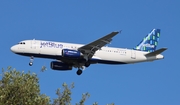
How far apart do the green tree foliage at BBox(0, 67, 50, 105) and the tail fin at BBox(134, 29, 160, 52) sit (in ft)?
117

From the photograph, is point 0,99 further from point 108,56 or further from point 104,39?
point 108,56

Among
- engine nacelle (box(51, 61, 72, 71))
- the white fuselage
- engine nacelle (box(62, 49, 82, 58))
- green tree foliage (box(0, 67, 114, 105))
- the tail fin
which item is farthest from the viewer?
the tail fin

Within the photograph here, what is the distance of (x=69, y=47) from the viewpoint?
211ft

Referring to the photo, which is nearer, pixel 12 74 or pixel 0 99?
pixel 0 99

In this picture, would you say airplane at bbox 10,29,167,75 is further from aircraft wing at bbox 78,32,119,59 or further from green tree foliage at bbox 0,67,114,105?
green tree foliage at bbox 0,67,114,105

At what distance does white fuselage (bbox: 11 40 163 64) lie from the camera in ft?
203

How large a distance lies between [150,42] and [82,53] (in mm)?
15332

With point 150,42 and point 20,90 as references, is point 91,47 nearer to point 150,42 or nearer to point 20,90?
point 150,42

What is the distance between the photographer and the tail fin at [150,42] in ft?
240

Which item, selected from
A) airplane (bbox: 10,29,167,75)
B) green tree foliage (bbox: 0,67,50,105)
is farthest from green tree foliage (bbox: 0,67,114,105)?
airplane (bbox: 10,29,167,75)

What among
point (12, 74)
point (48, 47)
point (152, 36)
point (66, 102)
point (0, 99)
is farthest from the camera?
point (152, 36)

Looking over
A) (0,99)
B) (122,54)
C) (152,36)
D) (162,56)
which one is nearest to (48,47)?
(122,54)

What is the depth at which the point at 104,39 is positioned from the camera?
6231 centimetres

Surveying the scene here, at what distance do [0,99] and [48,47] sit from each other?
87.8ft
